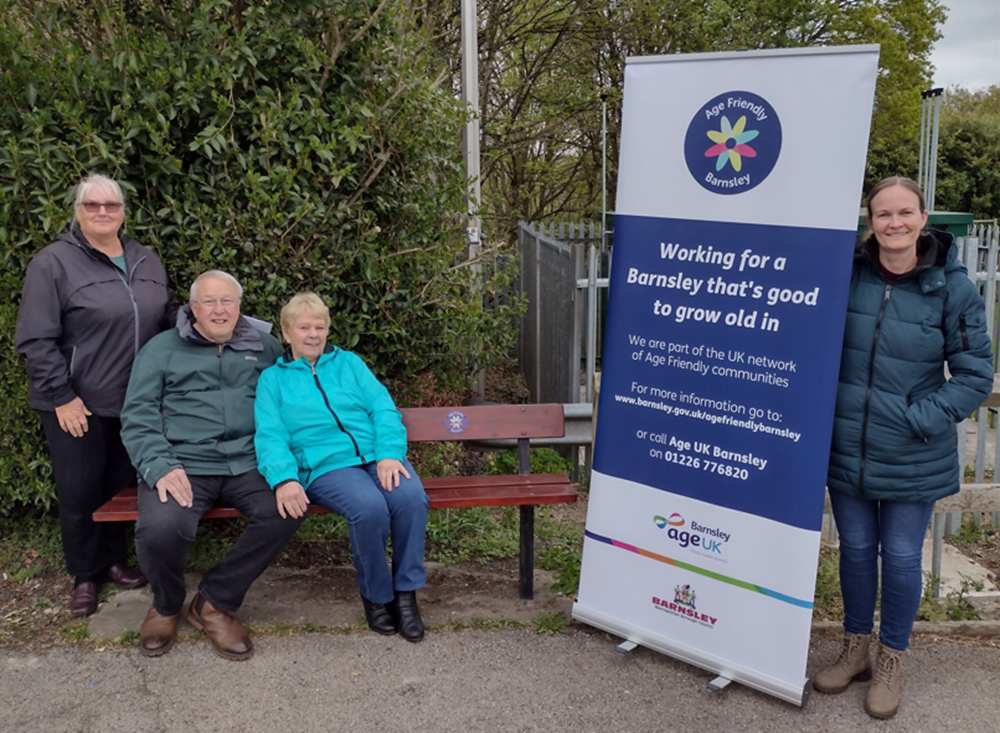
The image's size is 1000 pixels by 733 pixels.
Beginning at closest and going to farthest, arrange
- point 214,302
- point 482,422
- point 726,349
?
point 726,349 < point 214,302 < point 482,422

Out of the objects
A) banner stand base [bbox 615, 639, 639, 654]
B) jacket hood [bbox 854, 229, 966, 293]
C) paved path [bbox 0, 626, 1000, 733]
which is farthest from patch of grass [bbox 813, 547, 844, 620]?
jacket hood [bbox 854, 229, 966, 293]

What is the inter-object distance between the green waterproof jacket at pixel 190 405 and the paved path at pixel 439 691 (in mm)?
756

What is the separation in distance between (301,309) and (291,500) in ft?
2.57

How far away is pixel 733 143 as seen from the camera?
3281 mm

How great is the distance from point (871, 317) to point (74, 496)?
3277 mm

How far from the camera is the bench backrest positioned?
4246 mm

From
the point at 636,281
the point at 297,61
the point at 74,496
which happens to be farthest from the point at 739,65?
the point at 74,496

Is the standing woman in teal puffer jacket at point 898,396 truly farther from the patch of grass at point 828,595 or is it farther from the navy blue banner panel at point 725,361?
the patch of grass at point 828,595

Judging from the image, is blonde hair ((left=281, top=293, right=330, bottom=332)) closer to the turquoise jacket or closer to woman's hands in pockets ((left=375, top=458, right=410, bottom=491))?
the turquoise jacket

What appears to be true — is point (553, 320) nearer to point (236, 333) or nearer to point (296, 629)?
point (236, 333)

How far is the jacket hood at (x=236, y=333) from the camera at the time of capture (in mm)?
3842

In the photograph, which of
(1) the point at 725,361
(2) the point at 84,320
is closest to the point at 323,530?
(2) the point at 84,320

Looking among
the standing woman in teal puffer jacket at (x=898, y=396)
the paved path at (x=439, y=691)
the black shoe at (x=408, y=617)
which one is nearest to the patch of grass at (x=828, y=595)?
the paved path at (x=439, y=691)

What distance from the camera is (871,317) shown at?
315 cm
